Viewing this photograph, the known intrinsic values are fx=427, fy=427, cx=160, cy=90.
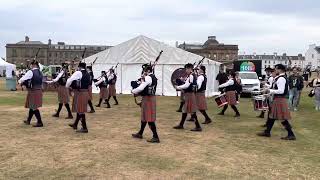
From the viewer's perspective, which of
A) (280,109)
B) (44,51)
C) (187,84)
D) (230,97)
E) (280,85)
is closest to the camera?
(280,85)

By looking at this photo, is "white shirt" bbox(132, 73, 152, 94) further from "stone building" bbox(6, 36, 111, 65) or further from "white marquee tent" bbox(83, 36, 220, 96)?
"stone building" bbox(6, 36, 111, 65)

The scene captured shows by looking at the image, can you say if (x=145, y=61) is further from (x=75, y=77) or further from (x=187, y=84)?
(x=75, y=77)

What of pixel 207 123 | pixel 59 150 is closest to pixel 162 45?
pixel 207 123

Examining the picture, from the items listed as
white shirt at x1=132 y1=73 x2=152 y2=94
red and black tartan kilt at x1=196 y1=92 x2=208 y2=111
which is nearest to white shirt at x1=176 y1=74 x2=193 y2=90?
red and black tartan kilt at x1=196 y1=92 x2=208 y2=111

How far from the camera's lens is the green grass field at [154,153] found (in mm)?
7422

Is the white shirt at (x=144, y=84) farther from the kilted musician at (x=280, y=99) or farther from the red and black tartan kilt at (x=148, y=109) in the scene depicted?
the kilted musician at (x=280, y=99)

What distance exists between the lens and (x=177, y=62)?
2764cm

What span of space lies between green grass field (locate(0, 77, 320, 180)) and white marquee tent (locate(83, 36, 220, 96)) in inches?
563

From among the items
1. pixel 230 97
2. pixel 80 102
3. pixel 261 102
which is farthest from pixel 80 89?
pixel 230 97

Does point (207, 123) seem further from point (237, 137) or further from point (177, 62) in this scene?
point (177, 62)

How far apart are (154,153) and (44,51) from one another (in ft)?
407

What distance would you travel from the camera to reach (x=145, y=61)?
28.2 meters

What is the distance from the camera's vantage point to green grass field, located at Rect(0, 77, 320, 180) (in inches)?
292

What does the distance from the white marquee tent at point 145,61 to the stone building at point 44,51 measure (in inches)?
3549
